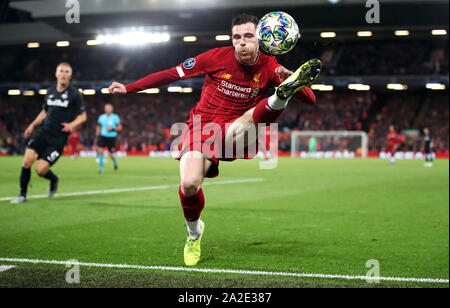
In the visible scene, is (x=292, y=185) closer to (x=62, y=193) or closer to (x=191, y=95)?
(x=62, y=193)

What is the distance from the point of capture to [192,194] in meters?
5.12

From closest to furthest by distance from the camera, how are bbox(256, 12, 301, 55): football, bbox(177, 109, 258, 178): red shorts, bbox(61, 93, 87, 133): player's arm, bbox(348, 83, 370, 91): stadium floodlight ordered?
bbox(256, 12, 301, 55): football, bbox(177, 109, 258, 178): red shorts, bbox(61, 93, 87, 133): player's arm, bbox(348, 83, 370, 91): stadium floodlight

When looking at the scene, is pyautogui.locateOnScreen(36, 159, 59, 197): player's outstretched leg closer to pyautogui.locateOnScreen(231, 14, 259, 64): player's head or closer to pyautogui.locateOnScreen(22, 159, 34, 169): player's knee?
pyautogui.locateOnScreen(22, 159, 34, 169): player's knee

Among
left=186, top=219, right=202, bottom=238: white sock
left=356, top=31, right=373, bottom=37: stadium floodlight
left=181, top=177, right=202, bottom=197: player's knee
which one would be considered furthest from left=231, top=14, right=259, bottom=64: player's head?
left=356, top=31, right=373, bottom=37: stadium floodlight

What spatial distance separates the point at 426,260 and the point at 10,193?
28.0 feet

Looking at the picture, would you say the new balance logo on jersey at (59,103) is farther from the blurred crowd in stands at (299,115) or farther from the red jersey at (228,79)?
the blurred crowd in stands at (299,115)

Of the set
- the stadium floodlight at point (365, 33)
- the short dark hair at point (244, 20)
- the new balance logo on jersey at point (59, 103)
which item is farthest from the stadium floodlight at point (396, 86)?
the short dark hair at point (244, 20)

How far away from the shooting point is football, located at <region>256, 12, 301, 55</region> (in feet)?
14.7

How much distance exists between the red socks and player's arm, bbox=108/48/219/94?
1069 mm

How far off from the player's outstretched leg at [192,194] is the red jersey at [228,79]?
0.48m

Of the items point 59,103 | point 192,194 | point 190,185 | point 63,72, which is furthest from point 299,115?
point 190,185

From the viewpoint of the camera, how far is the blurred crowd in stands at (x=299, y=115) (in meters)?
38.8
